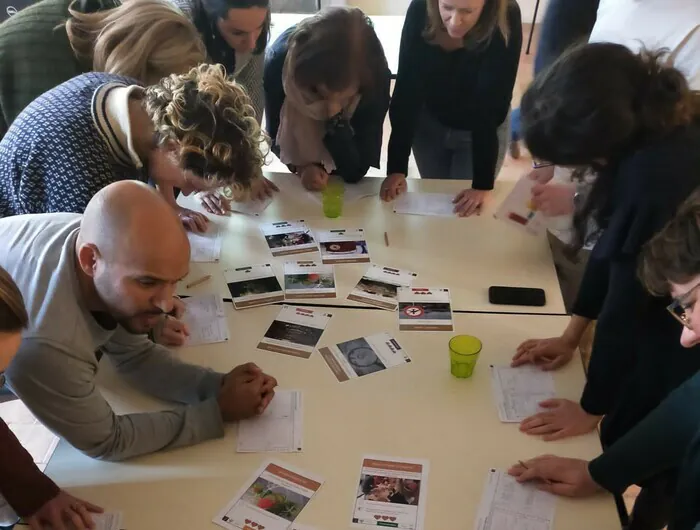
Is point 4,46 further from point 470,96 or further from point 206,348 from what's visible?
point 470,96

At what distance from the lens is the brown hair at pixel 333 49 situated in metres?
1.96

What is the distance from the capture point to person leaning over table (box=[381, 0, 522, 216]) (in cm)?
211

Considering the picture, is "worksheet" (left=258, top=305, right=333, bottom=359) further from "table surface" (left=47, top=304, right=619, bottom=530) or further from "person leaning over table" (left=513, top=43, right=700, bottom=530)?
"person leaning over table" (left=513, top=43, right=700, bottom=530)

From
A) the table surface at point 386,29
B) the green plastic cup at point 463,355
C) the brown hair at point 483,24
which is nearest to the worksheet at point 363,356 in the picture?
the green plastic cup at point 463,355

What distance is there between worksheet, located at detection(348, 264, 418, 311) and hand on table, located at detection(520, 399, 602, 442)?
52 centimetres

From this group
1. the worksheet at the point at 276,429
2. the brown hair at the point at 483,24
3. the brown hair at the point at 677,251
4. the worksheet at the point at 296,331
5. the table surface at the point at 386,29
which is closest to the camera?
the brown hair at the point at 677,251

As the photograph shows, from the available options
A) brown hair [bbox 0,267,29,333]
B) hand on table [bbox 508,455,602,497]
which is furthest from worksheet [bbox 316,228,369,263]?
brown hair [bbox 0,267,29,333]

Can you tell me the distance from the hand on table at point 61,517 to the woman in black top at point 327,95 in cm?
138

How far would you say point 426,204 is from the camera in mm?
2303

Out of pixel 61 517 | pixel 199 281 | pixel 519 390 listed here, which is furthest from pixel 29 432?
pixel 519 390

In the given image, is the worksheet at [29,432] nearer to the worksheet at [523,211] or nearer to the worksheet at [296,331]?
the worksheet at [296,331]

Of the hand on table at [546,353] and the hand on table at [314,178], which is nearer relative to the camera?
the hand on table at [546,353]

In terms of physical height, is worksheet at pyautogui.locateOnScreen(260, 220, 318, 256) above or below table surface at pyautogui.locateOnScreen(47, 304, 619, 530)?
below

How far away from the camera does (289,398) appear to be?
1541 mm
